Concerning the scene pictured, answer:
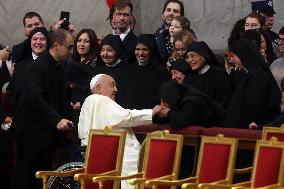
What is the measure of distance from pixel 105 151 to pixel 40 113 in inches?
86.6

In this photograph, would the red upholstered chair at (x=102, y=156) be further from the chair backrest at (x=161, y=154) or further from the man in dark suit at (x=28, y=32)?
the man in dark suit at (x=28, y=32)

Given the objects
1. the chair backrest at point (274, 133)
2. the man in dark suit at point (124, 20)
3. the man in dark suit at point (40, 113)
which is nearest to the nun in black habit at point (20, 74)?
the man in dark suit at point (40, 113)

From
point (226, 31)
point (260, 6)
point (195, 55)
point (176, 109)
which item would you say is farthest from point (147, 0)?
point (176, 109)

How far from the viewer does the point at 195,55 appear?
47.2ft

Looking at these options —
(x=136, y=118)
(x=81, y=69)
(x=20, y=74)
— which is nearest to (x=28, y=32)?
(x=20, y=74)

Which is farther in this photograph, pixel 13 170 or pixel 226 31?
pixel 226 31

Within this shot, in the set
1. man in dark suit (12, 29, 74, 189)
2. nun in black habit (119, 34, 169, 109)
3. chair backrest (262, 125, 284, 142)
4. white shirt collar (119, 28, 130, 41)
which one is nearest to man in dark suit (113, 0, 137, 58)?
white shirt collar (119, 28, 130, 41)

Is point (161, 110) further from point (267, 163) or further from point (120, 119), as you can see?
point (267, 163)

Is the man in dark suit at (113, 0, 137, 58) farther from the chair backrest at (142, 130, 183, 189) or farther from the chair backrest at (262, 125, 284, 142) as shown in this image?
the chair backrest at (262, 125, 284, 142)

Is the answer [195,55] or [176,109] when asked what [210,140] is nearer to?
[176,109]

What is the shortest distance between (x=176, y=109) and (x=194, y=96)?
22 centimetres

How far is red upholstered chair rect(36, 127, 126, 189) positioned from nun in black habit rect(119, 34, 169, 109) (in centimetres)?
192

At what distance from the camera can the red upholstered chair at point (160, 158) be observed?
40.8 ft

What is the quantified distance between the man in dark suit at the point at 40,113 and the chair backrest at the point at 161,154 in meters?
2.57
